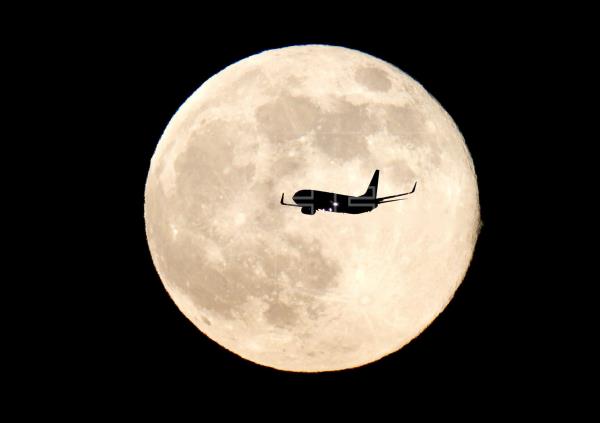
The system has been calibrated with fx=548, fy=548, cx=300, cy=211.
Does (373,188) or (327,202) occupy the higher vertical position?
(373,188)

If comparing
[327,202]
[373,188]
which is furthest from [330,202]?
[373,188]

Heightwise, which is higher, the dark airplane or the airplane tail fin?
the airplane tail fin

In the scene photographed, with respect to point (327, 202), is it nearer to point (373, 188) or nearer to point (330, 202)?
point (330, 202)

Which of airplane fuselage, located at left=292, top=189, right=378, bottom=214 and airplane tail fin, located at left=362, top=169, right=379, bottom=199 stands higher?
airplane tail fin, located at left=362, top=169, right=379, bottom=199

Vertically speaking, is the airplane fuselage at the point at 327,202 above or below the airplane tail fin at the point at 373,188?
below

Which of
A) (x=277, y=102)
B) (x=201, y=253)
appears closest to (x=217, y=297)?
(x=201, y=253)
